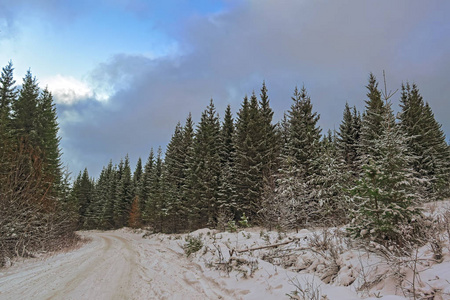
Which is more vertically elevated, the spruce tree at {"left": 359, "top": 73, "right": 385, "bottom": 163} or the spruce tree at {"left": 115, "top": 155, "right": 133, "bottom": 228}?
the spruce tree at {"left": 359, "top": 73, "right": 385, "bottom": 163}

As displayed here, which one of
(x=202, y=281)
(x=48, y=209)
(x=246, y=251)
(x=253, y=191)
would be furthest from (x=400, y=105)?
(x=48, y=209)

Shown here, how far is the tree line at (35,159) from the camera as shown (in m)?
12.4

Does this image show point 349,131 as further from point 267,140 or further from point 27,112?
point 27,112

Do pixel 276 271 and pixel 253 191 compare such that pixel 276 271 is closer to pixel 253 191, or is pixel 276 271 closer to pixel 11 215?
pixel 11 215

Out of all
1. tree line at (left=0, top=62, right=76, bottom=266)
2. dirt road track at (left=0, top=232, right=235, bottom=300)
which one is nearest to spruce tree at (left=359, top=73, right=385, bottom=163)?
dirt road track at (left=0, top=232, right=235, bottom=300)

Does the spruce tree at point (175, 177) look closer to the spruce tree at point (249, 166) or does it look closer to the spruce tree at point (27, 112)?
the spruce tree at point (249, 166)

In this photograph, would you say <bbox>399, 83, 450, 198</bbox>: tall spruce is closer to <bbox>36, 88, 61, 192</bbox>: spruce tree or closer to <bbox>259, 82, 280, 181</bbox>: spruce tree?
<bbox>259, 82, 280, 181</bbox>: spruce tree

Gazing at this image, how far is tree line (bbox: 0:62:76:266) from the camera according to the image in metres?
12.4

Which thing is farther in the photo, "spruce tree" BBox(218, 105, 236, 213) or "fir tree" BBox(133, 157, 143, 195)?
"fir tree" BBox(133, 157, 143, 195)

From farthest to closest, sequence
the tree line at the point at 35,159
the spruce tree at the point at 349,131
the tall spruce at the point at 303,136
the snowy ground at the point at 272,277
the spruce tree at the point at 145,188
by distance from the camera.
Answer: the spruce tree at the point at 145,188 < the spruce tree at the point at 349,131 < the tall spruce at the point at 303,136 < the tree line at the point at 35,159 < the snowy ground at the point at 272,277

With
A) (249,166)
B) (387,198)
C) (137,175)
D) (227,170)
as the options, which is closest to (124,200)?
(137,175)

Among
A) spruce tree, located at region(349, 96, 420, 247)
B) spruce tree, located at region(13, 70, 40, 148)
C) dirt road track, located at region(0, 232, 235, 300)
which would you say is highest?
spruce tree, located at region(13, 70, 40, 148)

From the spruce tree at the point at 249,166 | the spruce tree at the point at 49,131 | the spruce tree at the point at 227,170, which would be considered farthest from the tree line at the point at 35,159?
the spruce tree at the point at 249,166

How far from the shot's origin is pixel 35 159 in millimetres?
13945
